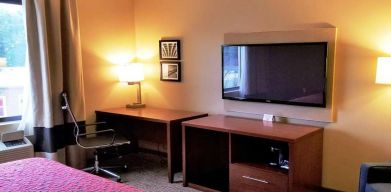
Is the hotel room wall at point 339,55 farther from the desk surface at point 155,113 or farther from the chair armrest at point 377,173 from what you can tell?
the chair armrest at point 377,173

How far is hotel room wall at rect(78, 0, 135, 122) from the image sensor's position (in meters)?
4.19

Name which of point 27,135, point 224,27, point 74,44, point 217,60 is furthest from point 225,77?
point 27,135

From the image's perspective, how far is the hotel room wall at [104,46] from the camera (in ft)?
13.8

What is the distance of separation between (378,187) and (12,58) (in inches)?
140

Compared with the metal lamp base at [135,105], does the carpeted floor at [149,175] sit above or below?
below

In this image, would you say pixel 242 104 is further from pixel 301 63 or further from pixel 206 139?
pixel 301 63

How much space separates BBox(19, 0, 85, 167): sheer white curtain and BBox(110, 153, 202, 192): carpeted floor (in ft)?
2.15

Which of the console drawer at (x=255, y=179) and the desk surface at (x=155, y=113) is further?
the desk surface at (x=155, y=113)

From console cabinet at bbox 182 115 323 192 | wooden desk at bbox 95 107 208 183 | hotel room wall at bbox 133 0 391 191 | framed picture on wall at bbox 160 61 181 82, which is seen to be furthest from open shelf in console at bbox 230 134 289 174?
framed picture on wall at bbox 160 61 181 82

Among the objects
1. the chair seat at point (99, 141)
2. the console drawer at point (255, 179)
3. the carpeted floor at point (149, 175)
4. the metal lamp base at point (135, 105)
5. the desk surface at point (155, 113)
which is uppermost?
the metal lamp base at point (135, 105)

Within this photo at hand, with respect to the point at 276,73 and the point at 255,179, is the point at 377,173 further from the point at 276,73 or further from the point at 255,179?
the point at 276,73

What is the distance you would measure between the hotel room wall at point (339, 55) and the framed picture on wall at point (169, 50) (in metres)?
0.15

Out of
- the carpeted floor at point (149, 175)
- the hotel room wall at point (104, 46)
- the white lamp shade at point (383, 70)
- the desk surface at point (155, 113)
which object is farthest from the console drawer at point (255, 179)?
the hotel room wall at point (104, 46)

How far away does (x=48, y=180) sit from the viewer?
2061 mm
